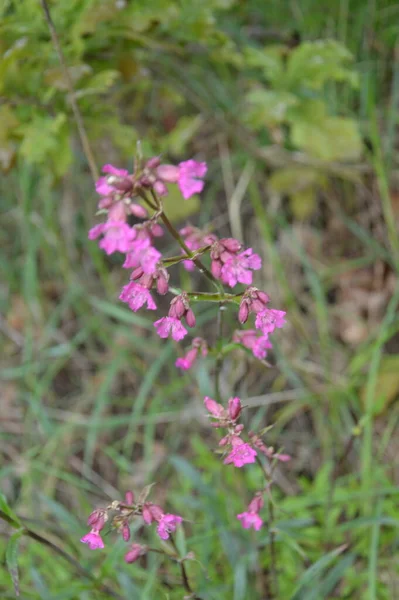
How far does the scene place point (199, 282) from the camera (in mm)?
3322

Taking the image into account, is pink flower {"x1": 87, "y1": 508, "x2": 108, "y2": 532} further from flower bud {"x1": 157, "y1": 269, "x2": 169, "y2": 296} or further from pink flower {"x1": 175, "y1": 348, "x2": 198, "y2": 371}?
flower bud {"x1": 157, "y1": 269, "x2": 169, "y2": 296}

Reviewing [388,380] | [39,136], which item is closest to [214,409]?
[39,136]

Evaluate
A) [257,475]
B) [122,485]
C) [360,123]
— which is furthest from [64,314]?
[360,123]

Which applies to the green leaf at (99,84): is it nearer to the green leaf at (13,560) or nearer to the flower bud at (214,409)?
the flower bud at (214,409)

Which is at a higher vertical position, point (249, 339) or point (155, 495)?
point (249, 339)

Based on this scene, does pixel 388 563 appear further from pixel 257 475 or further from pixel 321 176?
pixel 321 176

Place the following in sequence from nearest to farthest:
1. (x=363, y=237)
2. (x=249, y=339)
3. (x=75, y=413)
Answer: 1. (x=249, y=339)
2. (x=363, y=237)
3. (x=75, y=413)

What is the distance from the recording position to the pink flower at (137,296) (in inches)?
50.3

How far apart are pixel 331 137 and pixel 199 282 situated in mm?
1000

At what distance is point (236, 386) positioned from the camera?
302 centimetres

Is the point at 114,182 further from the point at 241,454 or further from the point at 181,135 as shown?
the point at 181,135

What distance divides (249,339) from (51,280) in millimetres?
2216

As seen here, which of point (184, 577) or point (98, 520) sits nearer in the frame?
point (98, 520)

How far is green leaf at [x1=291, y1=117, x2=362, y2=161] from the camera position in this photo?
272 centimetres
